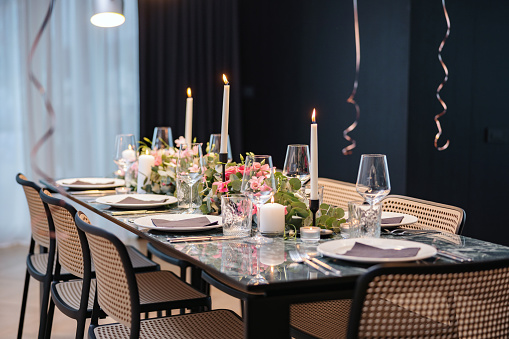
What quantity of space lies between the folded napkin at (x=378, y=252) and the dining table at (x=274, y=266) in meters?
0.03

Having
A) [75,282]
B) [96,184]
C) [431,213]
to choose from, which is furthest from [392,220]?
[96,184]

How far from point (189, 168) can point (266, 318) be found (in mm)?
1057

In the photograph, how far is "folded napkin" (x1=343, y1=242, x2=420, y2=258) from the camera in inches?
54.8

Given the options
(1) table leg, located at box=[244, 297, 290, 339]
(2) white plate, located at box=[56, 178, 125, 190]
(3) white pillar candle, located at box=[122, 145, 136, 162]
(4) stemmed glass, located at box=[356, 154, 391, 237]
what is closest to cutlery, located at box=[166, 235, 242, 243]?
(4) stemmed glass, located at box=[356, 154, 391, 237]

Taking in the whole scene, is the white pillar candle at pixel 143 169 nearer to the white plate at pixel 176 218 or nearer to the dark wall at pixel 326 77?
the white plate at pixel 176 218

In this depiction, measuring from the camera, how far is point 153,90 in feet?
17.7

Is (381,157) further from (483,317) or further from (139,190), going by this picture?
(139,190)

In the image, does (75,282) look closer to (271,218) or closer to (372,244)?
(271,218)

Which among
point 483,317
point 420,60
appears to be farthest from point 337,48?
point 483,317

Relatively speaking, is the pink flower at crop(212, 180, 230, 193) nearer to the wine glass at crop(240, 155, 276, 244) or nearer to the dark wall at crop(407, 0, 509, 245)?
the wine glass at crop(240, 155, 276, 244)

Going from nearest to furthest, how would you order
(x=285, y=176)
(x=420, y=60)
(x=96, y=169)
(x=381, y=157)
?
(x=381, y=157), (x=285, y=176), (x=420, y=60), (x=96, y=169)

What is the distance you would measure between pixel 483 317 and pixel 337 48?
3.47 m

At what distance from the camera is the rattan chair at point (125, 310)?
150 cm

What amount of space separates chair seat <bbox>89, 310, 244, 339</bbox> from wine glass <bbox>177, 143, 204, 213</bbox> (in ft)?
1.56
